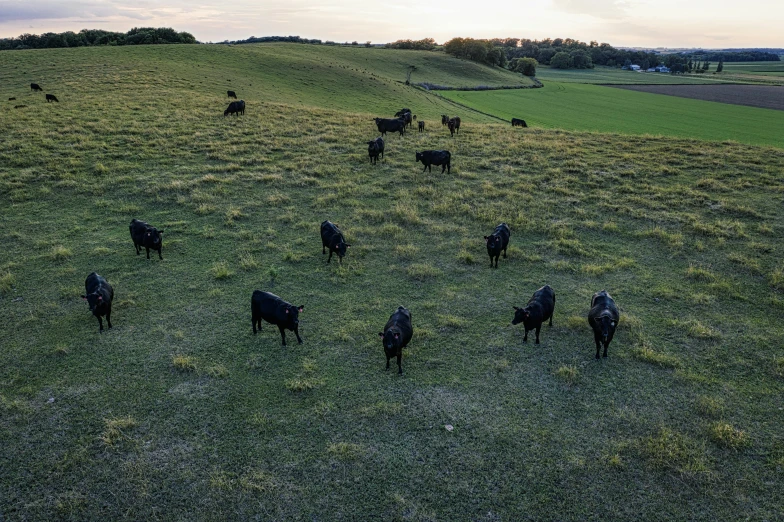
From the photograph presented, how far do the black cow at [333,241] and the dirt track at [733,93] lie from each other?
8305cm

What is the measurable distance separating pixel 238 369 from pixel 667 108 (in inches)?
3046

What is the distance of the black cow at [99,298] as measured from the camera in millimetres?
11078

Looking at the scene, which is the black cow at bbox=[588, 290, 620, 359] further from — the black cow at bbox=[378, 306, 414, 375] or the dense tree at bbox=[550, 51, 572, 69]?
the dense tree at bbox=[550, 51, 572, 69]

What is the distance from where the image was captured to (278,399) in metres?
9.28

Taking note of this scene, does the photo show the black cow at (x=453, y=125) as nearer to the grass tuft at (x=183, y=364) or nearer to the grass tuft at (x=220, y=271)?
the grass tuft at (x=220, y=271)

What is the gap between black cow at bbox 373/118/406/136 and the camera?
31.4m

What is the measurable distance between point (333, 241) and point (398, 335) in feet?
18.9

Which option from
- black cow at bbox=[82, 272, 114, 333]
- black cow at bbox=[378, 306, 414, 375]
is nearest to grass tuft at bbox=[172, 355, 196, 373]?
black cow at bbox=[82, 272, 114, 333]

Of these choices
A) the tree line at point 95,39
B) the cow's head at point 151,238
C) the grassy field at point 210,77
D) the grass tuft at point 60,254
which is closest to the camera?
the cow's head at point 151,238

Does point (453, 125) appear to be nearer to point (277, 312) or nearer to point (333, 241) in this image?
point (333, 241)

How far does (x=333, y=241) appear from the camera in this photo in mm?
14688

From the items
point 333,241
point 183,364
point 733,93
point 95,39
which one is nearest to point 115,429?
point 183,364

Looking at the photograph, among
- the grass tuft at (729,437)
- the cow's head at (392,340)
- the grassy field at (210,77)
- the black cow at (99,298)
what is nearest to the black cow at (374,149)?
the black cow at (99,298)

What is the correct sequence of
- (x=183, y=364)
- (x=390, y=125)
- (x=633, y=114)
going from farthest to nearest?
(x=633, y=114), (x=390, y=125), (x=183, y=364)
